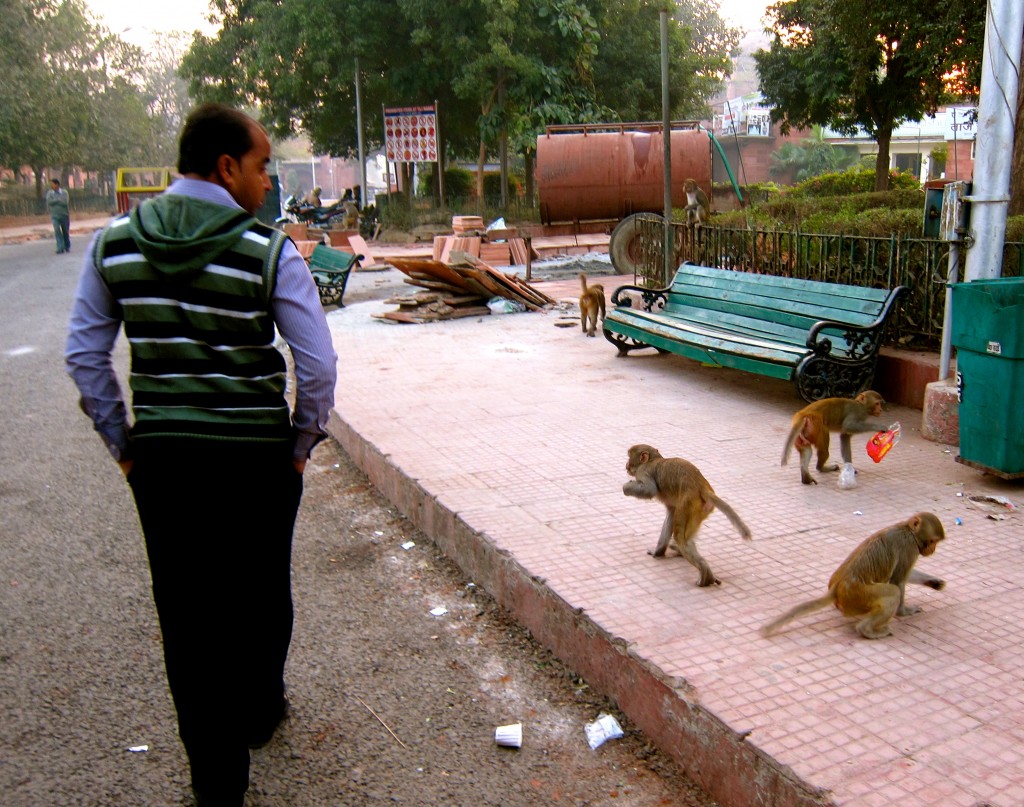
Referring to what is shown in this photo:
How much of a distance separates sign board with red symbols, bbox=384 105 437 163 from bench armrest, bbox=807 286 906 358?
23.3 m

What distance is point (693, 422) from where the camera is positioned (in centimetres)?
666

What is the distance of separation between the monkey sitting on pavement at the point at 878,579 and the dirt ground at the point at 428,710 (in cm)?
79

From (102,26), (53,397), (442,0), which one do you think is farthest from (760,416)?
(102,26)

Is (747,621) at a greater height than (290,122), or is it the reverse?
(290,122)

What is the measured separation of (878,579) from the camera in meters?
3.38

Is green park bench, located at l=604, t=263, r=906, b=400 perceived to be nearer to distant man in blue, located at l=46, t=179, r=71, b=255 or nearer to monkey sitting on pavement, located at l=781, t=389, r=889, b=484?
monkey sitting on pavement, located at l=781, t=389, r=889, b=484

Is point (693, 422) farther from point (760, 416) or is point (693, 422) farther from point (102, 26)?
point (102, 26)

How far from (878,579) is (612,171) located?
17097 millimetres

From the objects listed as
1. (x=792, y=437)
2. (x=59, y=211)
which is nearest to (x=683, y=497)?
(x=792, y=437)

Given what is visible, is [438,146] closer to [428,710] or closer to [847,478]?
[847,478]

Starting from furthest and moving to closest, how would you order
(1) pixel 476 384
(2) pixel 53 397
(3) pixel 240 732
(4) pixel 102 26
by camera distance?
(4) pixel 102 26
(2) pixel 53 397
(1) pixel 476 384
(3) pixel 240 732

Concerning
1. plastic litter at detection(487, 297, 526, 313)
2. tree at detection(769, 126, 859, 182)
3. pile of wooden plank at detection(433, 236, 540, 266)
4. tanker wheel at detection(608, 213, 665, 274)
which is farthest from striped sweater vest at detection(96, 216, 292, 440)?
tree at detection(769, 126, 859, 182)

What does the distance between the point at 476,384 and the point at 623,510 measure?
3.48 metres

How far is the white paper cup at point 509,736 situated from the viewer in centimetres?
320
